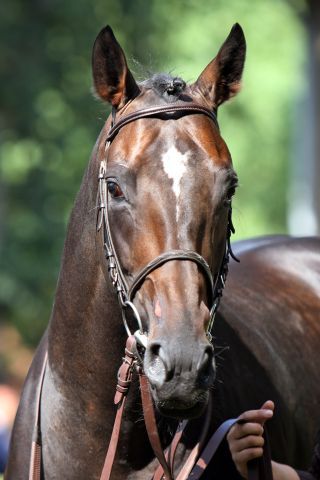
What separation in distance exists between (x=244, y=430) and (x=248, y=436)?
2 cm

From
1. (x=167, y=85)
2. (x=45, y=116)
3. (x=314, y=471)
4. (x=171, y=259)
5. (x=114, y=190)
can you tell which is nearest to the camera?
(x=171, y=259)

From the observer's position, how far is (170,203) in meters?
3.39

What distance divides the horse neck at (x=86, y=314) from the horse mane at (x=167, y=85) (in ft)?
1.06

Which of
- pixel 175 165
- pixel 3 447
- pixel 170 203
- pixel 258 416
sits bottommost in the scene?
pixel 3 447

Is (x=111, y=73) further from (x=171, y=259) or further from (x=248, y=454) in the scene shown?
(x=248, y=454)

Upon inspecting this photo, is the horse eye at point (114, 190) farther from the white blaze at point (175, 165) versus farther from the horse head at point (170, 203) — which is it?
the white blaze at point (175, 165)

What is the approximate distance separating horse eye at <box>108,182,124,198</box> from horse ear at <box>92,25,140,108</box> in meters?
0.36

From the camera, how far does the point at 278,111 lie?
2789 centimetres

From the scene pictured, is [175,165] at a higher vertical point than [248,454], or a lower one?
higher

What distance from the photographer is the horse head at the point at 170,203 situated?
10.3 ft

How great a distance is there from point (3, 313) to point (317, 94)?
32.5 feet

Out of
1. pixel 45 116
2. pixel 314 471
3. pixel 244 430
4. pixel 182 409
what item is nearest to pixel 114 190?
pixel 182 409

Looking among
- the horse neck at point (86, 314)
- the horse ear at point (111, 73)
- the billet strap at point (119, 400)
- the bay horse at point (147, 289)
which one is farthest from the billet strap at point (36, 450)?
the horse ear at point (111, 73)

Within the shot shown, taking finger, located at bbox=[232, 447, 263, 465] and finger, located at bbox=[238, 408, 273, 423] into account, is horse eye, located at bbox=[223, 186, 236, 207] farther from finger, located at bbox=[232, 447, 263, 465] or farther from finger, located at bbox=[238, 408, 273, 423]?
finger, located at bbox=[232, 447, 263, 465]
